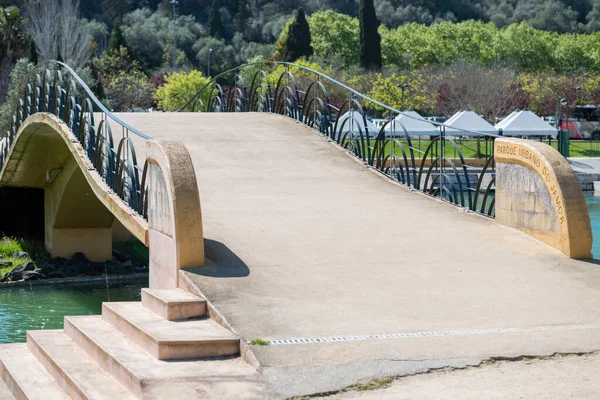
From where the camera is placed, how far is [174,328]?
7.68 m

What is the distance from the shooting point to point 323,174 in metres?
13.7

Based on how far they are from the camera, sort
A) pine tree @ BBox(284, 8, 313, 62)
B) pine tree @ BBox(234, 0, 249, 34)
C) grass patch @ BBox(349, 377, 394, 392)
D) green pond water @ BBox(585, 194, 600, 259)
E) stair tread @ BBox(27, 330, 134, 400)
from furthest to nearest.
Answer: pine tree @ BBox(234, 0, 249, 34) < pine tree @ BBox(284, 8, 313, 62) < green pond water @ BBox(585, 194, 600, 259) < stair tread @ BBox(27, 330, 134, 400) < grass patch @ BBox(349, 377, 394, 392)

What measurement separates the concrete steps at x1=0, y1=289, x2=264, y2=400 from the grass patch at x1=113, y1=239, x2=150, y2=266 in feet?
48.8

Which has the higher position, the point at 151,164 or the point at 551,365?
the point at 151,164

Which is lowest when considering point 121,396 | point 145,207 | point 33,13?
point 121,396

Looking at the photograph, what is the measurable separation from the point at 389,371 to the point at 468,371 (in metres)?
0.52

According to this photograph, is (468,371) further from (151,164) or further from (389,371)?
(151,164)

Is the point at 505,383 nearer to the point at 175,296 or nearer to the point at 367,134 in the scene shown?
the point at 175,296

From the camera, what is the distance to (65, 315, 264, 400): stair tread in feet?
21.5

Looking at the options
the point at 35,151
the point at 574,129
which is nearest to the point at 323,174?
the point at 35,151

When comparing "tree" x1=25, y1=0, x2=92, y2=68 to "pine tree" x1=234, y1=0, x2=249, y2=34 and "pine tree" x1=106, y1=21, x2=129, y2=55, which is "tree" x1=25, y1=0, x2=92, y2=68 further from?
"pine tree" x1=234, y1=0, x2=249, y2=34

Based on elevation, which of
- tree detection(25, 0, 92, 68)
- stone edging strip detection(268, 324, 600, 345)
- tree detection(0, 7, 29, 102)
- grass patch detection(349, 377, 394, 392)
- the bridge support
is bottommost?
the bridge support

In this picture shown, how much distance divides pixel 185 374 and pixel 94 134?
8.88 m

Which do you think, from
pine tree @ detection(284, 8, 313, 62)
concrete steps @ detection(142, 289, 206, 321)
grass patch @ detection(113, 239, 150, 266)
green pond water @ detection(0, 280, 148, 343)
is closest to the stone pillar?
concrete steps @ detection(142, 289, 206, 321)
